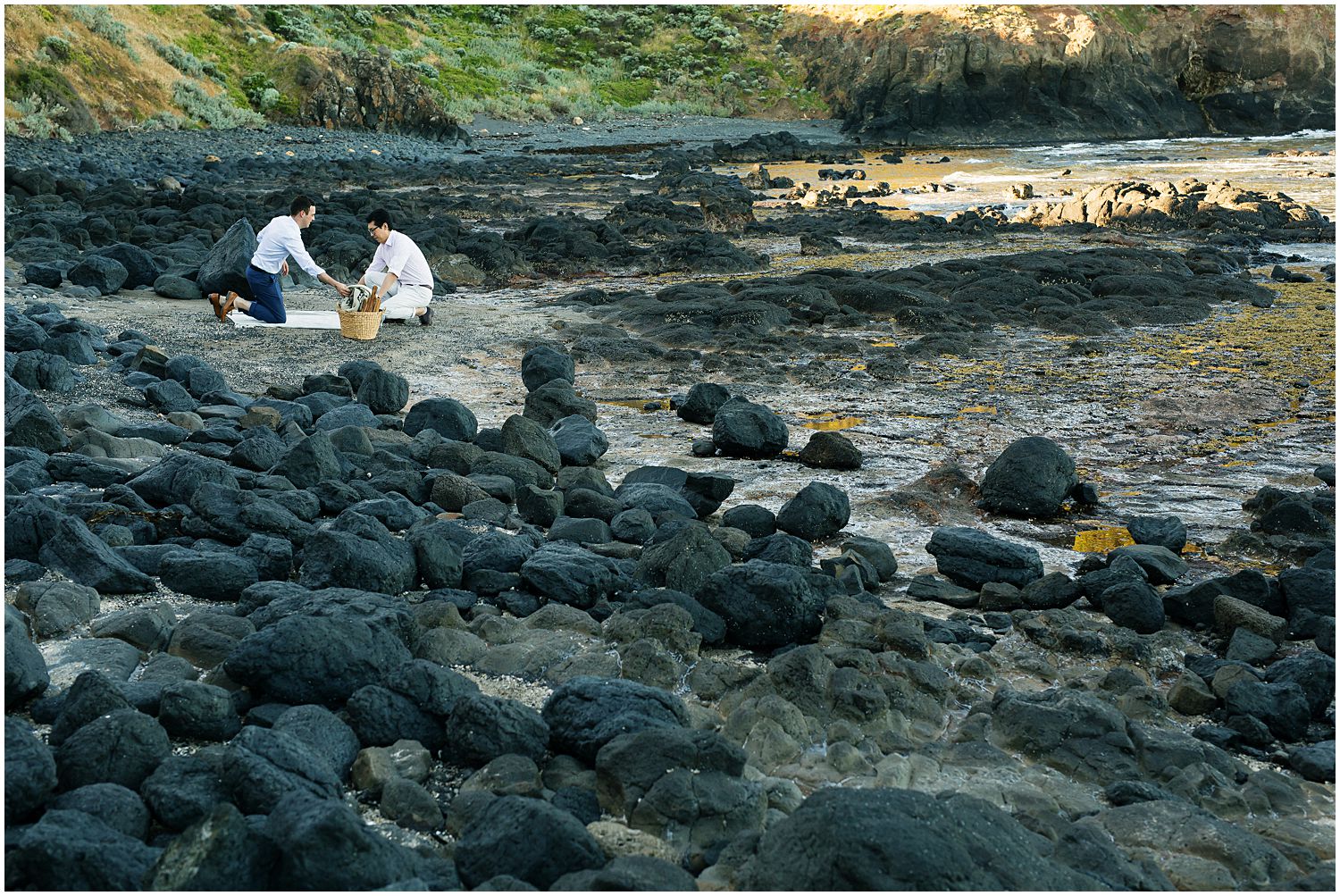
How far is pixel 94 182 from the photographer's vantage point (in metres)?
21.5

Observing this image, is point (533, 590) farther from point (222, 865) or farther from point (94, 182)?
Result: point (94, 182)

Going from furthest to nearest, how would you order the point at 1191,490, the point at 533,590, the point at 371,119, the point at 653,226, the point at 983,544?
the point at 371,119 → the point at 653,226 → the point at 1191,490 → the point at 983,544 → the point at 533,590

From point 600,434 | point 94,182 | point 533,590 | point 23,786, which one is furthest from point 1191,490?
point 94,182

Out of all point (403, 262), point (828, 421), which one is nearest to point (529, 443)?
point (828, 421)

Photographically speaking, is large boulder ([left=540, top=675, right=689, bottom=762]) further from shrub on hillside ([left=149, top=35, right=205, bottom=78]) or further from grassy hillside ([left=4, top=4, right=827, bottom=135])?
shrub on hillside ([left=149, top=35, right=205, bottom=78])

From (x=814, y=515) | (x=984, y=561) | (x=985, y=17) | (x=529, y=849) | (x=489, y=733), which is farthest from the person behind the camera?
(x=985, y=17)

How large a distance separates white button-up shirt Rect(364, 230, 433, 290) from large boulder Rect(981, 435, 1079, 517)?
6.30m

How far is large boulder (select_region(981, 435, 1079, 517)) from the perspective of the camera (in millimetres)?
6512

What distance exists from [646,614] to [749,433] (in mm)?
3035

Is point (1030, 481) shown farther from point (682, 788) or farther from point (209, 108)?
point (209, 108)

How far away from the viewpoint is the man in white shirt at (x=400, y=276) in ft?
35.9

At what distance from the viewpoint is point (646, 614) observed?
4.59 meters

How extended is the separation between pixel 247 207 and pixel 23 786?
16648mm

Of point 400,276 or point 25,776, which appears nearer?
point 25,776
